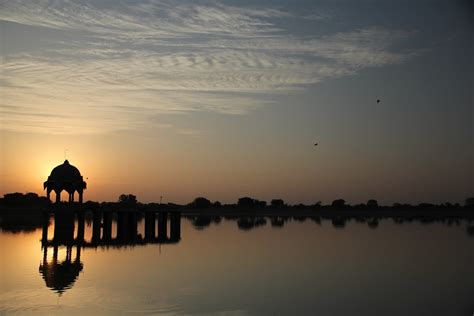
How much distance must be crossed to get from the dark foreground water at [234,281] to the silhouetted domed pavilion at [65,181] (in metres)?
13.4

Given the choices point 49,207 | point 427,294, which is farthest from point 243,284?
point 49,207

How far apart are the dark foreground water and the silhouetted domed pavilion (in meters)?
13.4

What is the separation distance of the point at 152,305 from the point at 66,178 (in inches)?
1682

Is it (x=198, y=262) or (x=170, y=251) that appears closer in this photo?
(x=198, y=262)

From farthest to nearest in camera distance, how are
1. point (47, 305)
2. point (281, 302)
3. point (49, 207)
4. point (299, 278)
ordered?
1. point (49, 207)
2. point (299, 278)
3. point (281, 302)
4. point (47, 305)

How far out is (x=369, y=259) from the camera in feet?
153

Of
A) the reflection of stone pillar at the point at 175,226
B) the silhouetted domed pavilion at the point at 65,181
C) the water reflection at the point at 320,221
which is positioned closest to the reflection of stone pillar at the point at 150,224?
the reflection of stone pillar at the point at 175,226

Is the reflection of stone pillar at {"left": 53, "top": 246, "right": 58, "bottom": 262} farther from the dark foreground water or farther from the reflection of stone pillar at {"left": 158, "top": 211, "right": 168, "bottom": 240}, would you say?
the reflection of stone pillar at {"left": 158, "top": 211, "right": 168, "bottom": 240}

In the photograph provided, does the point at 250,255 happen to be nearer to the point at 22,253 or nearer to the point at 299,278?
the point at 299,278

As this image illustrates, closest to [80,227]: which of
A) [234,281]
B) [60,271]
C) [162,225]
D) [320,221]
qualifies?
[162,225]

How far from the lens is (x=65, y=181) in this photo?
6625 cm

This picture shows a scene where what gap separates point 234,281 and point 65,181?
3766 centimetres

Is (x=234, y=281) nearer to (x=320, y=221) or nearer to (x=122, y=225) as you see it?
(x=122, y=225)

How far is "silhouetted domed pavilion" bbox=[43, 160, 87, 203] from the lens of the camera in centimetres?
6631
